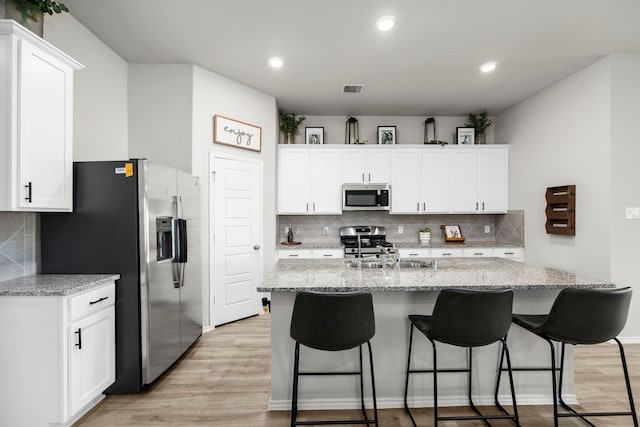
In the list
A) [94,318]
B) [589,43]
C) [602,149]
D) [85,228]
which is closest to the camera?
[94,318]

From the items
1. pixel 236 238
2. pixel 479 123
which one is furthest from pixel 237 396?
pixel 479 123

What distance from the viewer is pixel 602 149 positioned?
3.42 metres

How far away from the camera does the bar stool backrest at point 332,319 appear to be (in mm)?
1798

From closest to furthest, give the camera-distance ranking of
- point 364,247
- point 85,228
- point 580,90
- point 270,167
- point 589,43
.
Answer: point 85,228, point 589,43, point 580,90, point 270,167, point 364,247

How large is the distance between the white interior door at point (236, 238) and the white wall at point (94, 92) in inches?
40.9

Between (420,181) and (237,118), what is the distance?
2780 millimetres

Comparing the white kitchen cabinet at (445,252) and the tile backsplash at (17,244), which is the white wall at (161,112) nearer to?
the tile backsplash at (17,244)

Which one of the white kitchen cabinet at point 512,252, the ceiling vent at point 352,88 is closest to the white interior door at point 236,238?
the ceiling vent at point 352,88

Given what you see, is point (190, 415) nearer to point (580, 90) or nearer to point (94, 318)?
point (94, 318)

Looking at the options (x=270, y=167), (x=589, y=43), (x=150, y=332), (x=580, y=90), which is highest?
(x=589, y=43)

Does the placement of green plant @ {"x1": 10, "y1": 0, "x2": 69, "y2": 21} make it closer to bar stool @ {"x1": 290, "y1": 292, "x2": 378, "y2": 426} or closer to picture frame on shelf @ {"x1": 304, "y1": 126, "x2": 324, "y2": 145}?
bar stool @ {"x1": 290, "y1": 292, "x2": 378, "y2": 426}

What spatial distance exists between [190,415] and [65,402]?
0.72 m

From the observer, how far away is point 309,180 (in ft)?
16.3

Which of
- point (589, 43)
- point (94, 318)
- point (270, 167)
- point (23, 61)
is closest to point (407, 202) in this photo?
point (270, 167)
